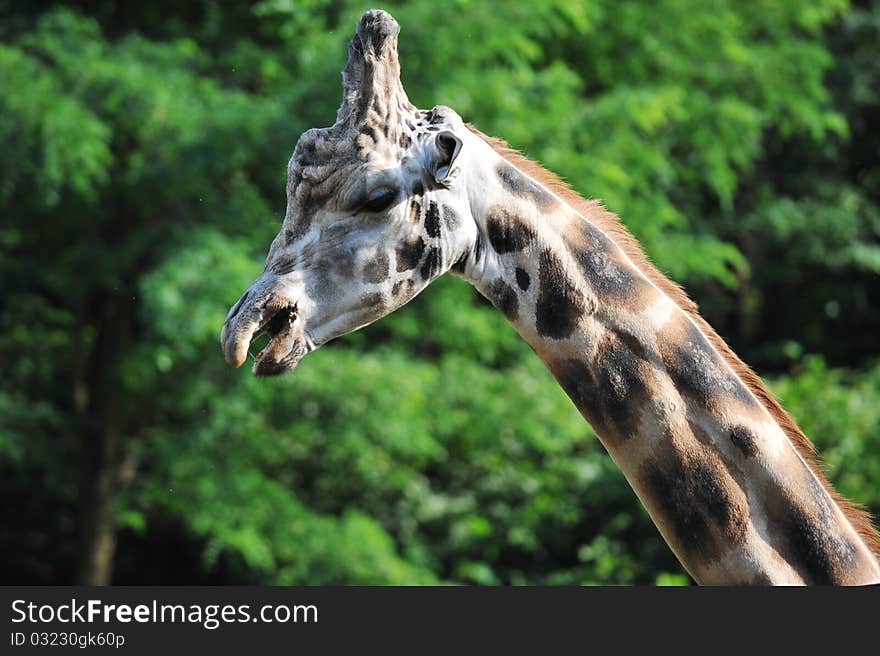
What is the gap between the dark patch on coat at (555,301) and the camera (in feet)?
→ 9.56

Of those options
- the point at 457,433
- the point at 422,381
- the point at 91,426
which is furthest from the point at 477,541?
the point at 91,426

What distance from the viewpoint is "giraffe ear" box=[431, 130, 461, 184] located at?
284 centimetres

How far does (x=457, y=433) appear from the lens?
31.9 ft

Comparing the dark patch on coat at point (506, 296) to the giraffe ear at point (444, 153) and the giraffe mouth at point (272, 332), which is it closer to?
the giraffe ear at point (444, 153)

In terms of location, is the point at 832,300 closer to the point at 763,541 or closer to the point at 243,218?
the point at 243,218

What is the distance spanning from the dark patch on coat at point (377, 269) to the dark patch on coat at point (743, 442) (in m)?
0.88

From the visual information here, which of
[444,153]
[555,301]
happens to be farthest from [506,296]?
[444,153]

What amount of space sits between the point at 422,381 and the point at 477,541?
2.18 m

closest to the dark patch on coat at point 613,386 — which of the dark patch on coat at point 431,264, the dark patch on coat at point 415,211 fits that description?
the dark patch on coat at point 431,264

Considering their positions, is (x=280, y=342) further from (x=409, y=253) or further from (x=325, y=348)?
(x=325, y=348)

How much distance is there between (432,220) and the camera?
2910mm

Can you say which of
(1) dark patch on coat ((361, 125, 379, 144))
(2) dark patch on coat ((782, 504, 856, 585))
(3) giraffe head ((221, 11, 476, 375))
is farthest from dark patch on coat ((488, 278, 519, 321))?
(2) dark patch on coat ((782, 504, 856, 585))

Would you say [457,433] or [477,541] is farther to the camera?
[477,541]

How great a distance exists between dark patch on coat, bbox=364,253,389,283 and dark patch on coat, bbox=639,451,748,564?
0.76m
